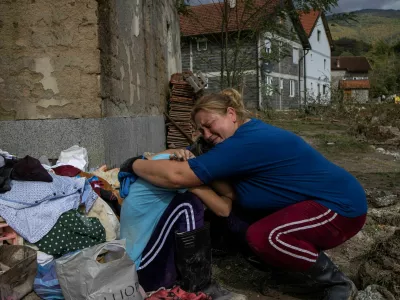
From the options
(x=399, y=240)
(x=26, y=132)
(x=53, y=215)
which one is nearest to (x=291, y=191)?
(x=399, y=240)

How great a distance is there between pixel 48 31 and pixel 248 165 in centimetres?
277

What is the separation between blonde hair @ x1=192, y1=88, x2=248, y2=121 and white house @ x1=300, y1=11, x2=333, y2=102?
1204 inches

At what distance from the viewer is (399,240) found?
3.81m

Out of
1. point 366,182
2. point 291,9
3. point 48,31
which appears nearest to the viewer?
point 48,31

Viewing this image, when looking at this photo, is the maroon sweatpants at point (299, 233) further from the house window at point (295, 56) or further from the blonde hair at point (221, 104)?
the house window at point (295, 56)

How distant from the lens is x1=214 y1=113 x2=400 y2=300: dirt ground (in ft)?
11.9

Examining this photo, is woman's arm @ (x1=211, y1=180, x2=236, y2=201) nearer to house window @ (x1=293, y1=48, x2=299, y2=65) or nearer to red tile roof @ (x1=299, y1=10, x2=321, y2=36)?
house window @ (x1=293, y1=48, x2=299, y2=65)

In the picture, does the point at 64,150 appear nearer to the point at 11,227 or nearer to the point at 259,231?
the point at 11,227

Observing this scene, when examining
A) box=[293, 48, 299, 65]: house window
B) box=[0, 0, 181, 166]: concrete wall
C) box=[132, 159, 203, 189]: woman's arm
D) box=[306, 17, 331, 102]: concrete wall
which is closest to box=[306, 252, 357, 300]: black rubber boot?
box=[132, 159, 203, 189]: woman's arm

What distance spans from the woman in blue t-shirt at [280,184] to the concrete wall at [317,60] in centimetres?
3113

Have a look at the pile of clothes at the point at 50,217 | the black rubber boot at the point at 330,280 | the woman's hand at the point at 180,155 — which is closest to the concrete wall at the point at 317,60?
the pile of clothes at the point at 50,217

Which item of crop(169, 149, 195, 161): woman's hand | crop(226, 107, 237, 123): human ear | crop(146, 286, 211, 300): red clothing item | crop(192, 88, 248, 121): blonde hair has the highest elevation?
crop(192, 88, 248, 121): blonde hair

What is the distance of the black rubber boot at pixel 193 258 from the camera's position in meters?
3.02

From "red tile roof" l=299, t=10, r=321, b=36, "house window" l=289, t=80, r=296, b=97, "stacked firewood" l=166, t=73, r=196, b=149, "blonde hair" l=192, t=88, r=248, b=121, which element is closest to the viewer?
"blonde hair" l=192, t=88, r=248, b=121
